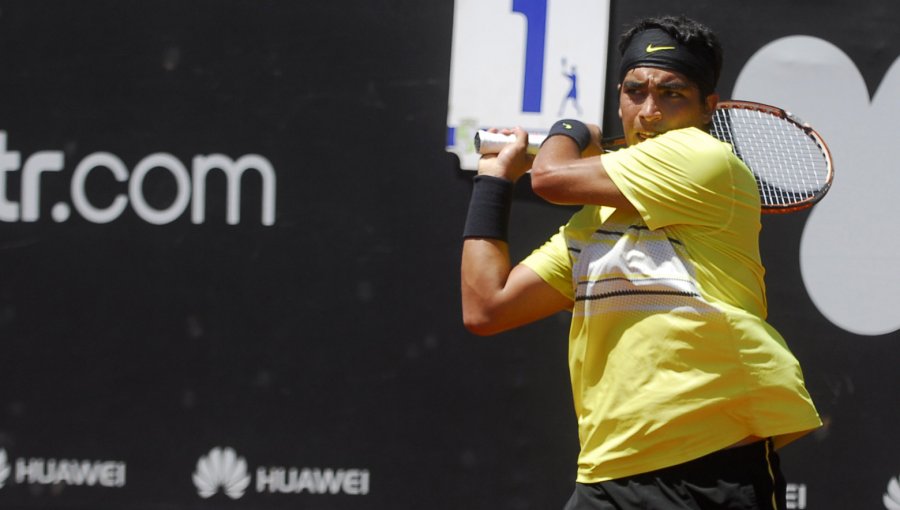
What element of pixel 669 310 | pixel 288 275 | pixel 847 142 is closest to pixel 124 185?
pixel 288 275

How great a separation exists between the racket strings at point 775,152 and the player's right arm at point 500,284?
634 millimetres

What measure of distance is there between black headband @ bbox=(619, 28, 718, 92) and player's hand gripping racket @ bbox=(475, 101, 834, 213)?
0.93ft

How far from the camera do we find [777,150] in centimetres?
267

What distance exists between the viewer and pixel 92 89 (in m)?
3.45

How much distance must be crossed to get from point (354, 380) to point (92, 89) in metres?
1.24

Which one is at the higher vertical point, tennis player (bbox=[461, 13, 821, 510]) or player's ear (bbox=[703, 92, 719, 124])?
player's ear (bbox=[703, 92, 719, 124])

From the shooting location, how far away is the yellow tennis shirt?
204cm

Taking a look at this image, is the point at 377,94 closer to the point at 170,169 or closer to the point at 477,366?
the point at 170,169

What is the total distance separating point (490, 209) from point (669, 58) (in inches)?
18.4

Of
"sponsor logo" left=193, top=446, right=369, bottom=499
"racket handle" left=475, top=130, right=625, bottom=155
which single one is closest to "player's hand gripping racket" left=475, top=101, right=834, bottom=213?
"racket handle" left=475, top=130, right=625, bottom=155

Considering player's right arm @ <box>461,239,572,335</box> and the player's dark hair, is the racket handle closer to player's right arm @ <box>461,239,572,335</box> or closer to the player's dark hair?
player's right arm @ <box>461,239,572,335</box>

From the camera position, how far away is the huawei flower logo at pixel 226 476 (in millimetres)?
3457

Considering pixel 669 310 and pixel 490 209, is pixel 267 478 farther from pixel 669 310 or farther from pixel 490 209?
pixel 669 310

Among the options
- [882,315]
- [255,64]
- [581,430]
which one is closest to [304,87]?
[255,64]
